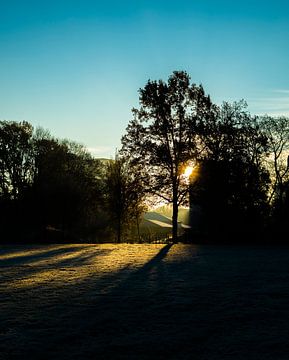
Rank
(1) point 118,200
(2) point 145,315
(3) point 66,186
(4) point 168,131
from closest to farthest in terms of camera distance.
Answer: (2) point 145,315 < (4) point 168,131 < (1) point 118,200 < (3) point 66,186

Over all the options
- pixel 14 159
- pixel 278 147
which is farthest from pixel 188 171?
pixel 14 159

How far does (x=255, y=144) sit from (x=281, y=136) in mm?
4819

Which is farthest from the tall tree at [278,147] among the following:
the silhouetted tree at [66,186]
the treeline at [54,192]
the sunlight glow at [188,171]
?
the silhouetted tree at [66,186]

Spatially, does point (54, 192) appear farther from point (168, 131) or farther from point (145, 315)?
point (145, 315)

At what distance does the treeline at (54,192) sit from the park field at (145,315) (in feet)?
112

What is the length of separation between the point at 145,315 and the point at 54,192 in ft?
142

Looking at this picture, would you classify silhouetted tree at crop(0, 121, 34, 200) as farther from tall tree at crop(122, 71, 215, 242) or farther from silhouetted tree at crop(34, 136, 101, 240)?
tall tree at crop(122, 71, 215, 242)

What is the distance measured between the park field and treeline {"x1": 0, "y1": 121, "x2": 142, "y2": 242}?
1343 inches

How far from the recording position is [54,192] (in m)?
50.0

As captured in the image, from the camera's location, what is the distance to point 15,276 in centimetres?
1471

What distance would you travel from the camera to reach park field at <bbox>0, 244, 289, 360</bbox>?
19.9ft

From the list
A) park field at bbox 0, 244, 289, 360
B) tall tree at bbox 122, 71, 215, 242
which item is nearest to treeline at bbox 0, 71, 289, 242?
tall tree at bbox 122, 71, 215, 242

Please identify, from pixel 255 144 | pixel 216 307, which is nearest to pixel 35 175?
pixel 255 144

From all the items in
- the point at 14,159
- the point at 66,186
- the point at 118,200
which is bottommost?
the point at 118,200
